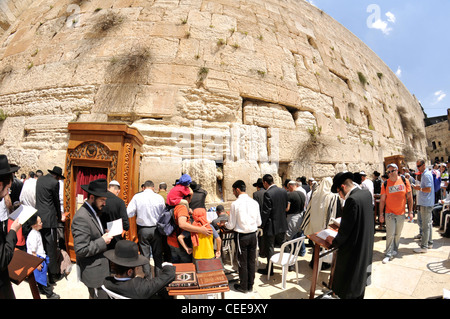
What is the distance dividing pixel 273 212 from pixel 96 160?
10.7 ft

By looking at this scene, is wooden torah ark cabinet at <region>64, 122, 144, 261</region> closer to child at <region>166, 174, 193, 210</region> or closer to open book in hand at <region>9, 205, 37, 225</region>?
child at <region>166, 174, 193, 210</region>

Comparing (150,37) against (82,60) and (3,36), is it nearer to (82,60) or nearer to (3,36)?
(82,60)

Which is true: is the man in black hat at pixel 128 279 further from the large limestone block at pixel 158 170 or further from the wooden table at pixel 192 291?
the large limestone block at pixel 158 170

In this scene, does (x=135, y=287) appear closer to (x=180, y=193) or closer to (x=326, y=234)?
(x=180, y=193)

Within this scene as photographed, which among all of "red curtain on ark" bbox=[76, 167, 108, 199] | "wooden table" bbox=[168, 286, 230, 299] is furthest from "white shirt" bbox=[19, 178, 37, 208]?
"wooden table" bbox=[168, 286, 230, 299]

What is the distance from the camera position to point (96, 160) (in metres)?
4.09

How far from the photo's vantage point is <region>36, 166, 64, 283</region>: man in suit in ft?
11.3

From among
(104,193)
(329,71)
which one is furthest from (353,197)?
(329,71)

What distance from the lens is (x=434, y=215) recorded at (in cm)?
601

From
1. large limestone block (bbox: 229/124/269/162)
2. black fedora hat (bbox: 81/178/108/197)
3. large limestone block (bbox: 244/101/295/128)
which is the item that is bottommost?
black fedora hat (bbox: 81/178/108/197)

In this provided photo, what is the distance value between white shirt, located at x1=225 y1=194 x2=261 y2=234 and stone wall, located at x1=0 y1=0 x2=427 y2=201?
99.9 inches

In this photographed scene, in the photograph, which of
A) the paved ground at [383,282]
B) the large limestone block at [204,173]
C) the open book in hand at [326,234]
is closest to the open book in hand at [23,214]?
the paved ground at [383,282]

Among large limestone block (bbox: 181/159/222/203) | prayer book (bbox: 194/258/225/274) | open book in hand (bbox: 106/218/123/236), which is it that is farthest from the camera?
large limestone block (bbox: 181/159/222/203)
